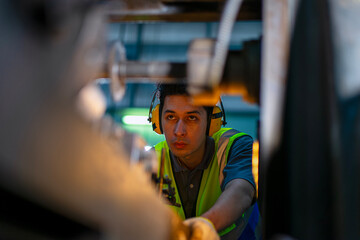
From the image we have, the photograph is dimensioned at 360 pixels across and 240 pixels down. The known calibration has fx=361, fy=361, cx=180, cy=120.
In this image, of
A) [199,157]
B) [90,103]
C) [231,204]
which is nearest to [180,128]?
[199,157]

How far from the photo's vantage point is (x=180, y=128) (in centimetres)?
193

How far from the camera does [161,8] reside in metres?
0.96

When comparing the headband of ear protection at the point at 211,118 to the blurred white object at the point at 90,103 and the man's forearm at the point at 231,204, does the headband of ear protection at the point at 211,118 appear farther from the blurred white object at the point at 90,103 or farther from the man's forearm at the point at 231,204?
the blurred white object at the point at 90,103

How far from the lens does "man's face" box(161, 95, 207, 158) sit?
193 cm

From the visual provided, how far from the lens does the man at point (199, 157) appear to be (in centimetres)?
191

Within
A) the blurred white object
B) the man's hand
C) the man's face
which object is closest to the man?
the man's face

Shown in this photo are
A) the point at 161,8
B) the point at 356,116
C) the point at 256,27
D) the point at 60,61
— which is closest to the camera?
the point at 60,61

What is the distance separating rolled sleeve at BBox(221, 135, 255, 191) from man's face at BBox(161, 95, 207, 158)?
20 centimetres

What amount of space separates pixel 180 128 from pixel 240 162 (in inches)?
14.2

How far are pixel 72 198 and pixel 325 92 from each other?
0.55 metres

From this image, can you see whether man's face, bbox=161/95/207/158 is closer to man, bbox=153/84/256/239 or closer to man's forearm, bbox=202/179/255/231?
man, bbox=153/84/256/239

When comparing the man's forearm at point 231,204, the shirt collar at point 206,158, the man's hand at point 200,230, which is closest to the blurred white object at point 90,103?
the man's hand at point 200,230

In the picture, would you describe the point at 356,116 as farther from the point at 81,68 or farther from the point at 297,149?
the point at 81,68

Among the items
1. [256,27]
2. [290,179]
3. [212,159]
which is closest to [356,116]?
[290,179]
